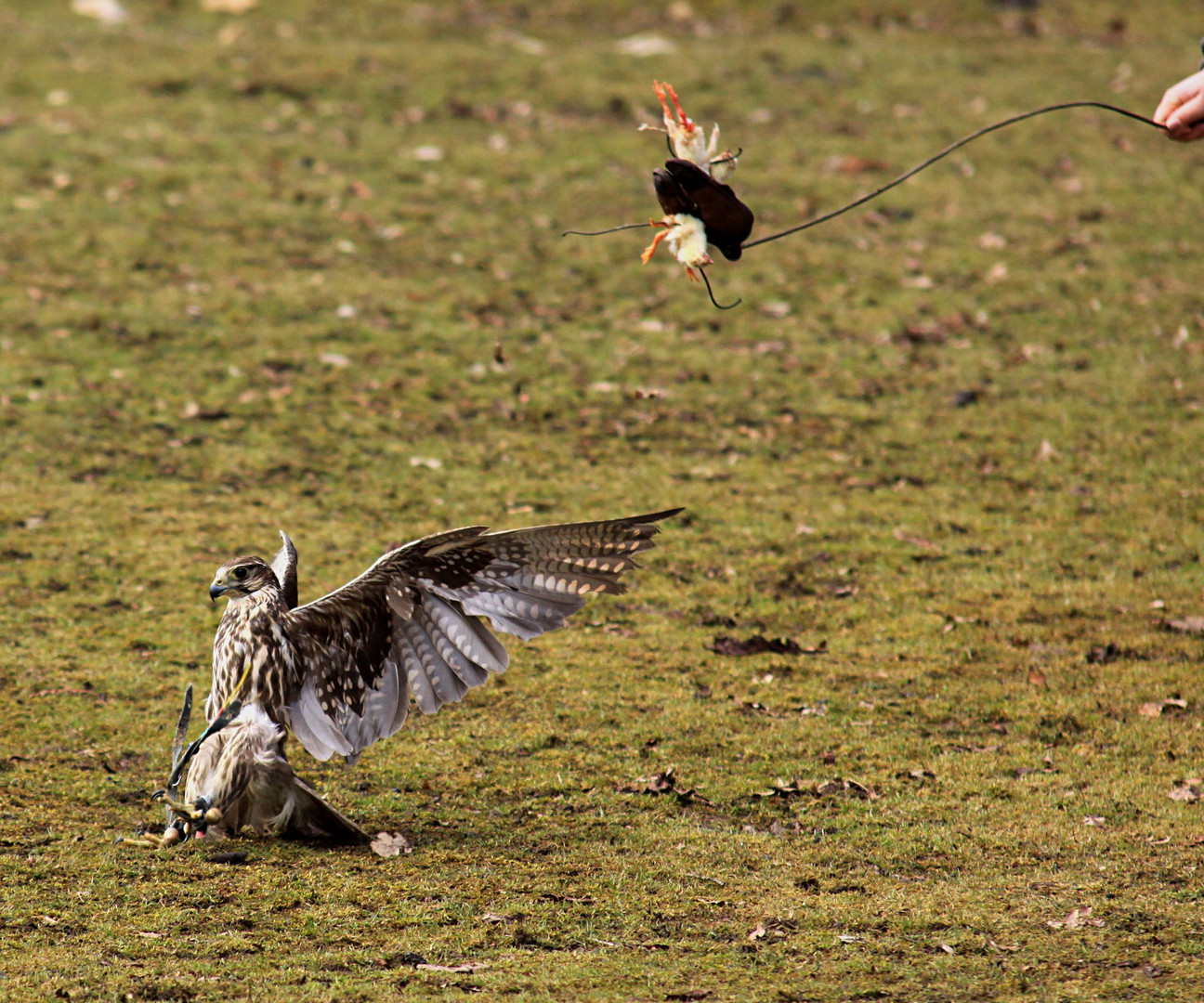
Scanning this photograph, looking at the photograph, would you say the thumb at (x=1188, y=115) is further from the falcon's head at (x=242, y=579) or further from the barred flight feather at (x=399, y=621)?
the falcon's head at (x=242, y=579)

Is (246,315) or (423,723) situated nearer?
(423,723)

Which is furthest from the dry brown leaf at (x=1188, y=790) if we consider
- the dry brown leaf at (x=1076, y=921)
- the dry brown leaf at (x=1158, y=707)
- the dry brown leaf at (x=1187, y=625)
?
the dry brown leaf at (x=1187, y=625)

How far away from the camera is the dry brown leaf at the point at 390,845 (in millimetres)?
4852

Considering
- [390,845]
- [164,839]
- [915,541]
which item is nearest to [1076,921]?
[390,845]

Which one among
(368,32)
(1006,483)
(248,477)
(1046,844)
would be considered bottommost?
(1046,844)

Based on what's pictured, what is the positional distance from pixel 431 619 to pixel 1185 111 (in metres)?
3.15

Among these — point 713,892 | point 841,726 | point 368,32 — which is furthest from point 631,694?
point 368,32

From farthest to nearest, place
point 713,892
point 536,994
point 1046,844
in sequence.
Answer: point 1046,844
point 713,892
point 536,994

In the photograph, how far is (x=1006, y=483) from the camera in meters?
8.51

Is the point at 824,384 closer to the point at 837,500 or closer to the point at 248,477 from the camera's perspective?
the point at 837,500

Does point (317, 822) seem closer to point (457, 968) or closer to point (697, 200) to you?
point (457, 968)

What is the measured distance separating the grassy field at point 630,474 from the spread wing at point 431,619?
44 cm

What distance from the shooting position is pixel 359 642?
5.10m

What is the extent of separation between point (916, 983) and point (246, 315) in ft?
24.7
